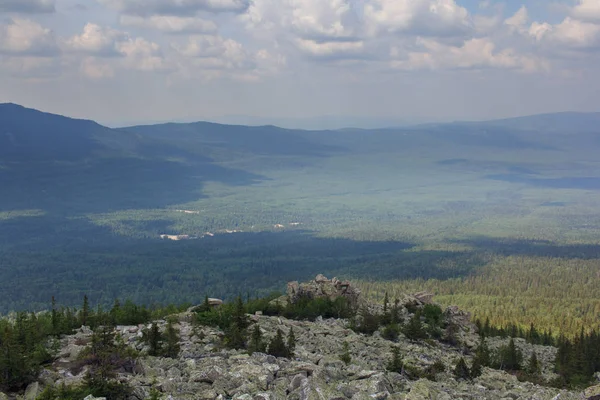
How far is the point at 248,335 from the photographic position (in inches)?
1457

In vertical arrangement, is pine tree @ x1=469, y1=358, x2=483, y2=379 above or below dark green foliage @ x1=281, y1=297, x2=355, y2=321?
above

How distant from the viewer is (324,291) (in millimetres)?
60312

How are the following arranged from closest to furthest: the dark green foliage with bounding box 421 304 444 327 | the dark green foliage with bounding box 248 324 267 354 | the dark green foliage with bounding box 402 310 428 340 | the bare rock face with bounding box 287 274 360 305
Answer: the dark green foliage with bounding box 248 324 267 354, the dark green foliage with bounding box 402 310 428 340, the dark green foliage with bounding box 421 304 444 327, the bare rock face with bounding box 287 274 360 305

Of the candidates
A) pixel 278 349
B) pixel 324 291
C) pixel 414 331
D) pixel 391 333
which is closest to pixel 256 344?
pixel 278 349

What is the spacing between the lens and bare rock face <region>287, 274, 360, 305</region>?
2329 inches

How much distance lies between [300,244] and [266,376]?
173111 mm

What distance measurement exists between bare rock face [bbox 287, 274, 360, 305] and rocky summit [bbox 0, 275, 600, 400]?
34.2 ft

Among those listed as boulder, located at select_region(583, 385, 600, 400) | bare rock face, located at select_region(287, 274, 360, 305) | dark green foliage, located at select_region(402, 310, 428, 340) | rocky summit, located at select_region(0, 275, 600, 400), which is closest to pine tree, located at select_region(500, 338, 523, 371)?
rocky summit, located at select_region(0, 275, 600, 400)

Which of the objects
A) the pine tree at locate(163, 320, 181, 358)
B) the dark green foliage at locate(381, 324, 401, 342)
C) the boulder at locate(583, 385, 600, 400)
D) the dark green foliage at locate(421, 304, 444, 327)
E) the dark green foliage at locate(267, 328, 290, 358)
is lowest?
the dark green foliage at locate(421, 304, 444, 327)

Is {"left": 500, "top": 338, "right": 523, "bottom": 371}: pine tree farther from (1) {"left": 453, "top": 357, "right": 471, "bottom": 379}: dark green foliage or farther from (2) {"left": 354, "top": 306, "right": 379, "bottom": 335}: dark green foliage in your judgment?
(1) {"left": 453, "top": 357, "right": 471, "bottom": 379}: dark green foliage

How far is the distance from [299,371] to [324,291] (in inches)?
1351

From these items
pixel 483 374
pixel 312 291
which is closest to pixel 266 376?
pixel 483 374

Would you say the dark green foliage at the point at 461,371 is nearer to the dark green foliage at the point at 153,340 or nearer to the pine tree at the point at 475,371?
the pine tree at the point at 475,371

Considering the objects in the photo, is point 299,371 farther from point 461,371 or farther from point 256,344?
point 461,371
